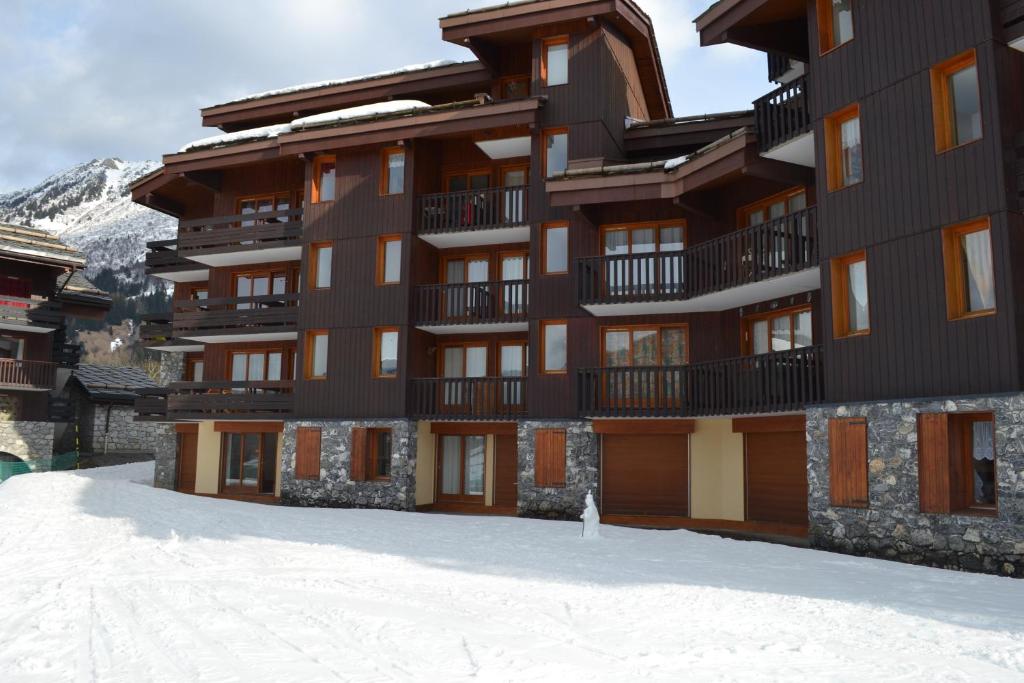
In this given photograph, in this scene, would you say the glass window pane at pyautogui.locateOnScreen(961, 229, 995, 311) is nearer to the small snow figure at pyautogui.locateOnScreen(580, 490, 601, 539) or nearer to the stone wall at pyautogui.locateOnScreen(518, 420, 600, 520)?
the small snow figure at pyautogui.locateOnScreen(580, 490, 601, 539)

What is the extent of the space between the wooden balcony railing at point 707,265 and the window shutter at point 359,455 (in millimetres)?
7949

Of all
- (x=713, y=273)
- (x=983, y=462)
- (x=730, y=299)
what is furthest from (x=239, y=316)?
(x=983, y=462)

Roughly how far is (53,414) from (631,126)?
1133 inches

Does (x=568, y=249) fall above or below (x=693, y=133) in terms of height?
below

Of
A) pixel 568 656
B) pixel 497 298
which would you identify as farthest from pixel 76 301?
pixel 568 656

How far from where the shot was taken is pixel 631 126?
79.3 ft

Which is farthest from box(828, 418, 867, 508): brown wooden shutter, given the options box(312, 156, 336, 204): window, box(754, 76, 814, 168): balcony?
box(312, 156, 336, 204): window

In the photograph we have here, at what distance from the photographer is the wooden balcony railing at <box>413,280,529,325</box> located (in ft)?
76.8

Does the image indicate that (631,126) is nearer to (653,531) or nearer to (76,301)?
(653,531)

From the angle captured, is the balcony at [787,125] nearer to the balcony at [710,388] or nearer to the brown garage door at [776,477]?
the balcony at [710,388]

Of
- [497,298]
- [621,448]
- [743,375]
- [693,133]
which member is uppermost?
[693,133]

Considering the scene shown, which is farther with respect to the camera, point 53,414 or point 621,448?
point 53,414

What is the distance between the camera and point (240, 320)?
26.8 metres

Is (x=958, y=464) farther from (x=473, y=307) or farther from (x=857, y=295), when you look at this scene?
(x=473, y=307)
